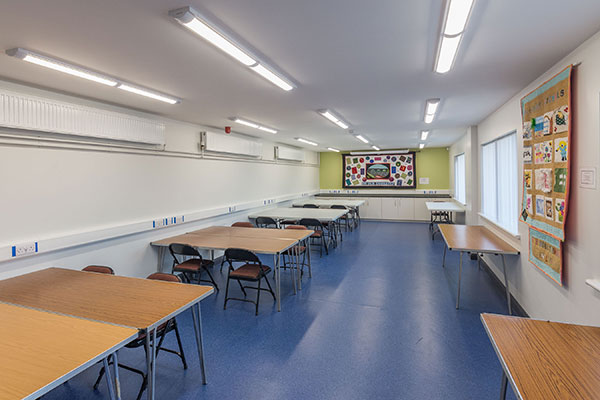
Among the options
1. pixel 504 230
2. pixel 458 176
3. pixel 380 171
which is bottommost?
pixel 504 230

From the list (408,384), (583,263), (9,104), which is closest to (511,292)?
(583,263)

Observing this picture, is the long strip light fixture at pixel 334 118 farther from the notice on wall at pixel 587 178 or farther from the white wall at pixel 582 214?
the notice on wall at pixel 587 178

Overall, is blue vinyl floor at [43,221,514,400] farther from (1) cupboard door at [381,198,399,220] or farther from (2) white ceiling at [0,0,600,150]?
(1) cupboard door at [381,198,399,220]

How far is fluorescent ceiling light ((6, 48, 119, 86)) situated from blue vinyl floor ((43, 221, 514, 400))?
253 centimetres

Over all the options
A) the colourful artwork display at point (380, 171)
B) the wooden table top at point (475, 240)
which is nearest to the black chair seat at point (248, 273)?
the wooden table top at point (475, 240)

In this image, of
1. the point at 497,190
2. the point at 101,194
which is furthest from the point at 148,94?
the point at 497,190

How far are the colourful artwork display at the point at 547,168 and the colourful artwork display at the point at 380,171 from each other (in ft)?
23.8

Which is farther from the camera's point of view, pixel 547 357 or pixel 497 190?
pixel 497 190

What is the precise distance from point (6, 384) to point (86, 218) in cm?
252

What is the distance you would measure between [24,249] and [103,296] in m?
1.25

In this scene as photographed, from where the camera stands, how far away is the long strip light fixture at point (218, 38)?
1.66 meters

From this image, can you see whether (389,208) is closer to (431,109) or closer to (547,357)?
(431,109)

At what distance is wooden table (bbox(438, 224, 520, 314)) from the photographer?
332 centimetres

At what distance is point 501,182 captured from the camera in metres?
4.18
